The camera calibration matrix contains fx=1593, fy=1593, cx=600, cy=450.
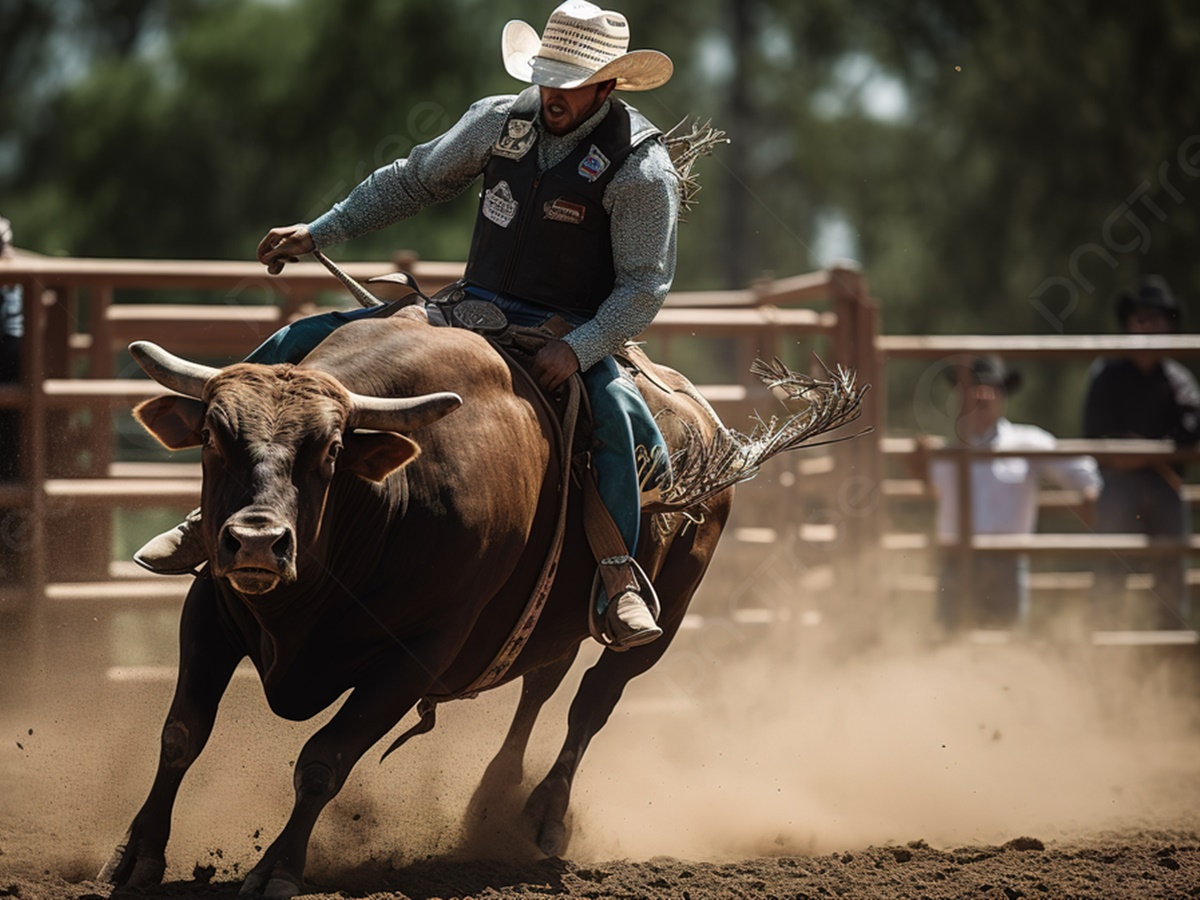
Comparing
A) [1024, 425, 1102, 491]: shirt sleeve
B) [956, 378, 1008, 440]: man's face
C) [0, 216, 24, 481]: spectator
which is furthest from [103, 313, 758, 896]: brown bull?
[1024, 425, 1102, 491]: shirt sleeve

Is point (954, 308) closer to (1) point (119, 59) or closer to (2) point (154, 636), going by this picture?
(1) point (119, 59)

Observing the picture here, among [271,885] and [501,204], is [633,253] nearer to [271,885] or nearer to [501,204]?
[501,204]

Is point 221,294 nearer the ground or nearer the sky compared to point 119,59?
nearer the ground

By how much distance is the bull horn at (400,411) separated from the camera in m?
3.58

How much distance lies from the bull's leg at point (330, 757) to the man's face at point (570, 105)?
A: 60.9 inches

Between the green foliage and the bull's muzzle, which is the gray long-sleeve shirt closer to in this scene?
the bull's muzzle

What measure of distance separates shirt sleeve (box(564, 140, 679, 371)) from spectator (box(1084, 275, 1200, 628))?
4414 millimetres

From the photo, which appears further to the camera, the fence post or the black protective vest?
the fence post

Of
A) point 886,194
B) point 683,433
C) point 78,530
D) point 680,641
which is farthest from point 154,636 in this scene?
point 886,194

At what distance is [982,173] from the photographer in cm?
1891

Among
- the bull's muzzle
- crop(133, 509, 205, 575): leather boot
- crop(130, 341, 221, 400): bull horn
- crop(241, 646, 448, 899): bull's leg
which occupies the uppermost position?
crop(130, 341, 221, 400): bull horn

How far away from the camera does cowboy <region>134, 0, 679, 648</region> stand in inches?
172

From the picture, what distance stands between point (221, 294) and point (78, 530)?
497 inches

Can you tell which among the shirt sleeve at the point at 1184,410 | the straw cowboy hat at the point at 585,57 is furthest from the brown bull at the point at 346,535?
the shirt sleeve at the point at 1184,410
